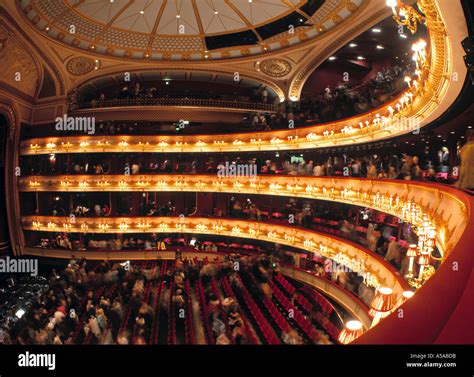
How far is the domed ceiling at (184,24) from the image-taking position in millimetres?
18266

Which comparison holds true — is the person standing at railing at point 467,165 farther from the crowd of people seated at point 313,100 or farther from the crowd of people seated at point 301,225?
the crowd of people seated at point 313,100

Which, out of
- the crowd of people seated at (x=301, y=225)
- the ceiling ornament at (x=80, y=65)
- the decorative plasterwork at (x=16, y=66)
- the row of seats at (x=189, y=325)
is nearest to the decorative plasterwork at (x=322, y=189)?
the crowd of people seated at (x=301, y=225)

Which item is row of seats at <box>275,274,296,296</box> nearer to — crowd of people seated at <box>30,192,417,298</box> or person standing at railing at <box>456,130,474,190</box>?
crowd of people seated at <box>30,192,417,298</box>

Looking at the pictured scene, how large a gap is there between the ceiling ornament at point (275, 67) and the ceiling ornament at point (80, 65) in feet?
36.3

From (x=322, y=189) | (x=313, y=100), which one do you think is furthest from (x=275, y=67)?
(x=322, y=189)

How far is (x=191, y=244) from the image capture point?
2291 centimetres

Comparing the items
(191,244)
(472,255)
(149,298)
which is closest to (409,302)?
(472,255)

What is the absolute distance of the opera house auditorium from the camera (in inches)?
450

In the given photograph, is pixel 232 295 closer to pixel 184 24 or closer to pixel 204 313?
pixel 204 313

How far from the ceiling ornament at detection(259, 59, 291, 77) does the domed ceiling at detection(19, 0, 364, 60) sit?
84 centimetres

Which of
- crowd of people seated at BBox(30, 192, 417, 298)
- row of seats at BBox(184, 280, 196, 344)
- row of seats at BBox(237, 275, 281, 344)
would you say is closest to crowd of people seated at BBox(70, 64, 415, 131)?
crowd of people seated at BBox(30, 192, 417, 298)

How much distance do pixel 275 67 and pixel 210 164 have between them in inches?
307

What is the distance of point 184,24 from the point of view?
20.8 m

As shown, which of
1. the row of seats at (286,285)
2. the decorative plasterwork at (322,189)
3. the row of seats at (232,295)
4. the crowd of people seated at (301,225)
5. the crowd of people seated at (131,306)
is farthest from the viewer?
the row of seats at (286,285)
